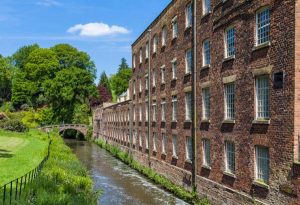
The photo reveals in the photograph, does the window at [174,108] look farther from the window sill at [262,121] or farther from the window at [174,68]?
the window sill at [262,121]

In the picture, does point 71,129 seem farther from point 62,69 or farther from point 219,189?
point 219,189

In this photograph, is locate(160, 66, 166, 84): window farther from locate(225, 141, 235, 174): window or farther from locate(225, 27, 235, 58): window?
locate(225, 141, 235, 174): window

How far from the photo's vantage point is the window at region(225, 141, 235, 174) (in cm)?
2034

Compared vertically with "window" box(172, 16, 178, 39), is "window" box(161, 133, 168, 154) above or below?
below

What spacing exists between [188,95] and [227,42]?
6527 mm

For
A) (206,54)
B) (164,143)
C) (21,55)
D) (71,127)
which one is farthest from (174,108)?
(21,55)

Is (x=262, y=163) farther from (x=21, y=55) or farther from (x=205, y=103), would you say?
(x=21, y=55)

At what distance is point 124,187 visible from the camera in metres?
30.5

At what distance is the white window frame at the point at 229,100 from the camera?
20453 millimetres

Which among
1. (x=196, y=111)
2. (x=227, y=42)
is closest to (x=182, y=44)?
(x=196, y=111)

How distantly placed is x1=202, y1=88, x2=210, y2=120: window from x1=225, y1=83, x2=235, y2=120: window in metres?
2.53

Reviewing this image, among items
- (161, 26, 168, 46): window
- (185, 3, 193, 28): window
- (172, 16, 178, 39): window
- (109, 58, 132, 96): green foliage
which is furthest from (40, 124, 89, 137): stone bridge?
(185, 3, 193, 28): window

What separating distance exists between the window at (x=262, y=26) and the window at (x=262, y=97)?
155 cm

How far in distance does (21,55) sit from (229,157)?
3764 inches
